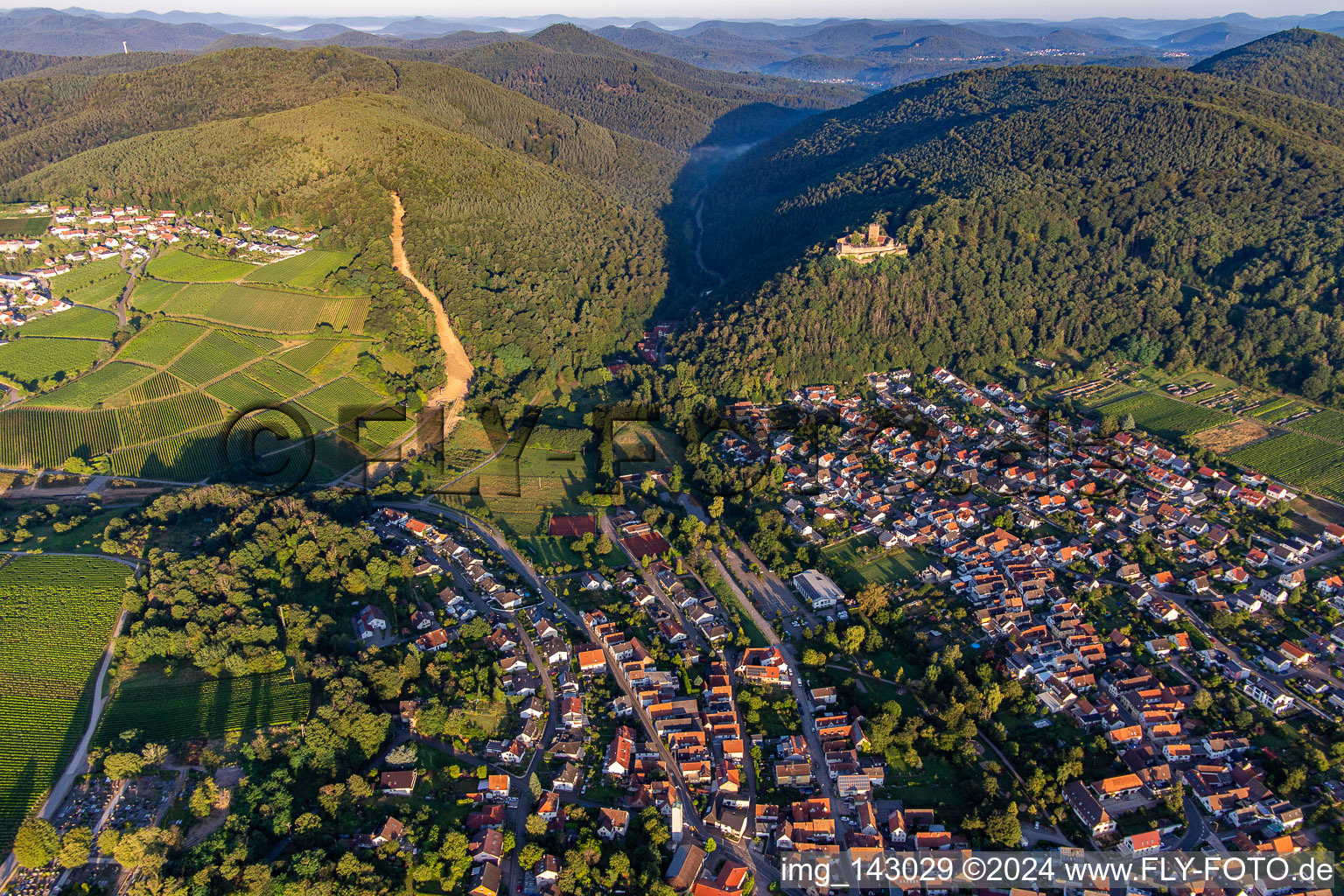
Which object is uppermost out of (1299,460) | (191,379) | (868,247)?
(868,247)

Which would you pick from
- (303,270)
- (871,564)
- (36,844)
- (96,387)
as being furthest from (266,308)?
(871,564)

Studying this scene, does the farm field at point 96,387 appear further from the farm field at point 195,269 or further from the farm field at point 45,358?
the farm field at point 195,269

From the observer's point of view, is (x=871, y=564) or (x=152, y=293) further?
(x=152, y=293)

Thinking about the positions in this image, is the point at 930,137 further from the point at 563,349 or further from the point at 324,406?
the point at 324,406

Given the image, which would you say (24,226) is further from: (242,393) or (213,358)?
(242,393)

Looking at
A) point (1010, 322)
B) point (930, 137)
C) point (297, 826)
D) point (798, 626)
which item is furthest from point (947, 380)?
point (297, 826)

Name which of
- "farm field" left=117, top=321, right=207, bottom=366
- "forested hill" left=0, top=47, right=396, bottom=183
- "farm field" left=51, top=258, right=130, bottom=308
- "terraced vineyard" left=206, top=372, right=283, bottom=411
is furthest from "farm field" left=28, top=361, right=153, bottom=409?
"forested hill" left=0, top=47, right=396, bottom=183
